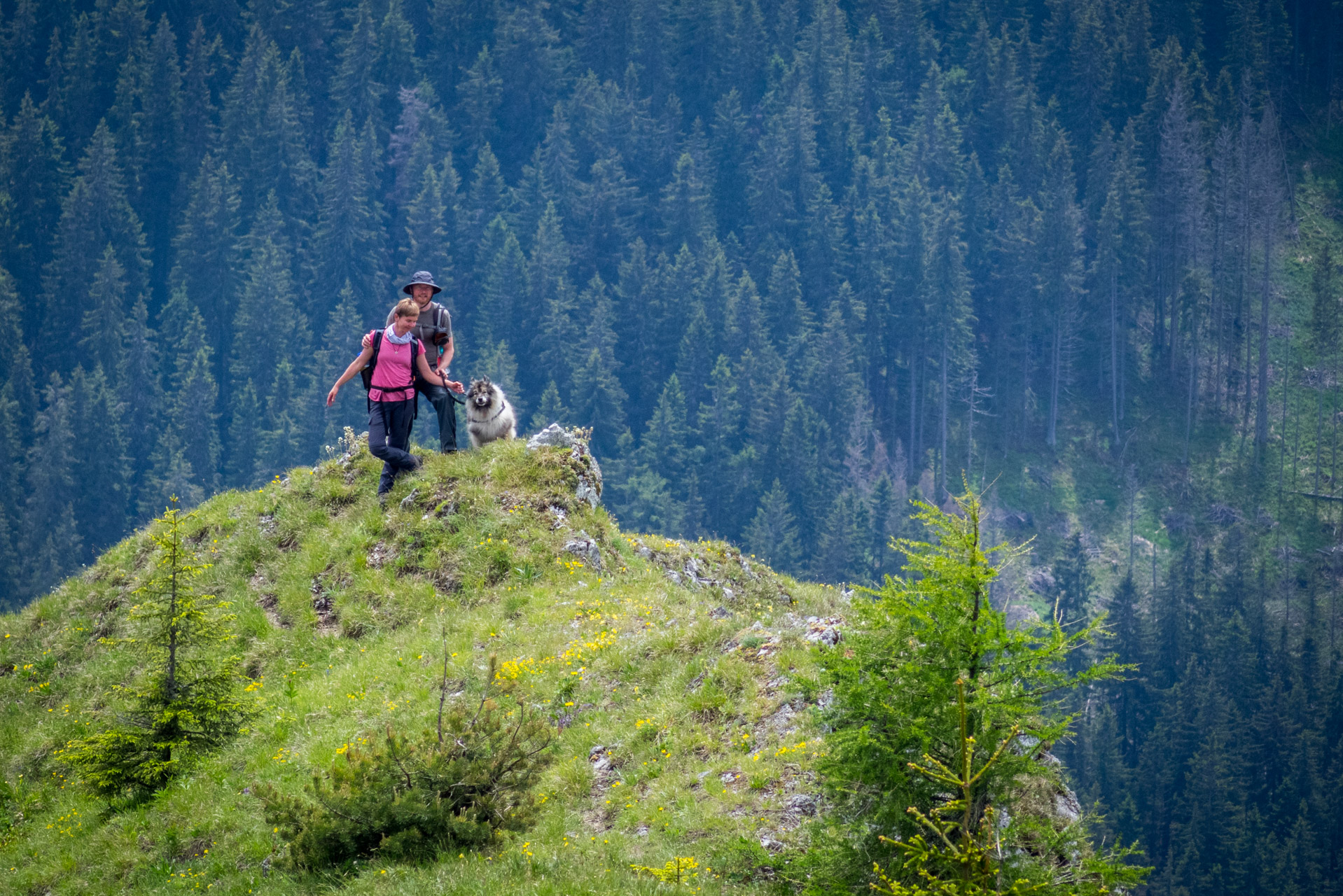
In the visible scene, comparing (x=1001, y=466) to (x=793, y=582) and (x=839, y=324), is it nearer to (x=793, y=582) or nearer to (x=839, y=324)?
(x=839, y=324)

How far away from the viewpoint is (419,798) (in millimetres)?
9555

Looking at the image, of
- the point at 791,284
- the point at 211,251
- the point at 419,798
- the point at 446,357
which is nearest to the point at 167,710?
the point at 419,798

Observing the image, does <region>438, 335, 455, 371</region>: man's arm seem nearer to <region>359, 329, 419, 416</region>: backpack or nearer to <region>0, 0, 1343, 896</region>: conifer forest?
<region>359, 329, 419, 416</region>: backpack

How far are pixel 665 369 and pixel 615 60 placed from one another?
4778 cm

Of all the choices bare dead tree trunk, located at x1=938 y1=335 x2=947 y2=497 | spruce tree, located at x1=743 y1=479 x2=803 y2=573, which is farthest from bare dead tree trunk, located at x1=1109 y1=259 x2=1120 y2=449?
spruce tree, located at x1=743 y1=479 x2=803 y2=573

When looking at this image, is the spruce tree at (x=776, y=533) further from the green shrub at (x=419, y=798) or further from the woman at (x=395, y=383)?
the green shrub at (x=419, y=798)

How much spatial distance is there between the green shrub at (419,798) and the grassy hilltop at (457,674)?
21 cm

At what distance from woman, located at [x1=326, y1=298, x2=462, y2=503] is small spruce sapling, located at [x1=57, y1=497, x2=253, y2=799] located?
157 inches

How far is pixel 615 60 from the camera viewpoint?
137375 mm

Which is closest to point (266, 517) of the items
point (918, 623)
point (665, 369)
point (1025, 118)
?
point (918, 623)

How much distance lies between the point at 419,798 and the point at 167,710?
425 centimetres

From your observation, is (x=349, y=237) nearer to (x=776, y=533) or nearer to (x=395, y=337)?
(x=776, y=533)

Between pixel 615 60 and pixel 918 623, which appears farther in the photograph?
pixel 615 60

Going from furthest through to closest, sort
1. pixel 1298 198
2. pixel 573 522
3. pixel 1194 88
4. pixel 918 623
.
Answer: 1. pixel 1194 88
2. pixel 1298 198
3. pixel 573 522
4. pixel 918 623
